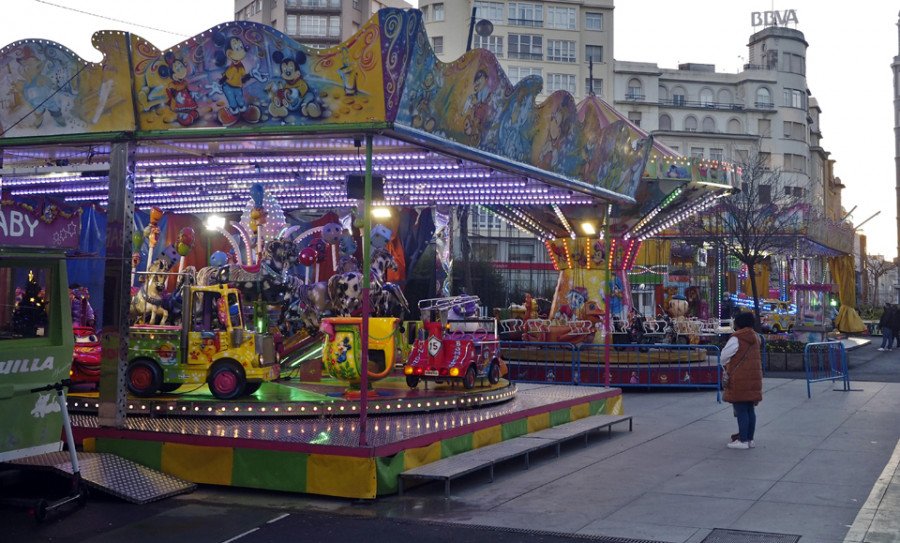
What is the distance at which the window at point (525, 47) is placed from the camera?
62719 mm

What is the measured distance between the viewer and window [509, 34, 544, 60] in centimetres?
6272

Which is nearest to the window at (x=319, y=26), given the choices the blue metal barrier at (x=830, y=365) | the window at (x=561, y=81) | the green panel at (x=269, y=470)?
Result: the window at (x=561, y=81)

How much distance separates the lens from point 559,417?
12.9m

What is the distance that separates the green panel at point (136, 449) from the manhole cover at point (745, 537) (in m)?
5.46

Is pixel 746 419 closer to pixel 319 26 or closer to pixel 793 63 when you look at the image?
pixel 319 26

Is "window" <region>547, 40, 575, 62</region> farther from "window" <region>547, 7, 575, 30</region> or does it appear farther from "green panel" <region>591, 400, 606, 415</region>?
"green panel" <region>591, 400, 606, 415</region>

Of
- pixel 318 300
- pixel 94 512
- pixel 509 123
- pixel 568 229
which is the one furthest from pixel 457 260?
pixel 94 512

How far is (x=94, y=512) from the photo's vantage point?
8.32 metres

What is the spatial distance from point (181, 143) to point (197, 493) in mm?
3897

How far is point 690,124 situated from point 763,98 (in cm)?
697

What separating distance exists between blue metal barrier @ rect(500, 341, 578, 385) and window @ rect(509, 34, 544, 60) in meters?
45.3

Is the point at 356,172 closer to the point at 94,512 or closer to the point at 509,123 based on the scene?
the point at 509,123

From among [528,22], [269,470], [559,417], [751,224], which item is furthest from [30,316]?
[528,22]

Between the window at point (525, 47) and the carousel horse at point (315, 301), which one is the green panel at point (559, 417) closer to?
the carousel horse at point (315, 301)
